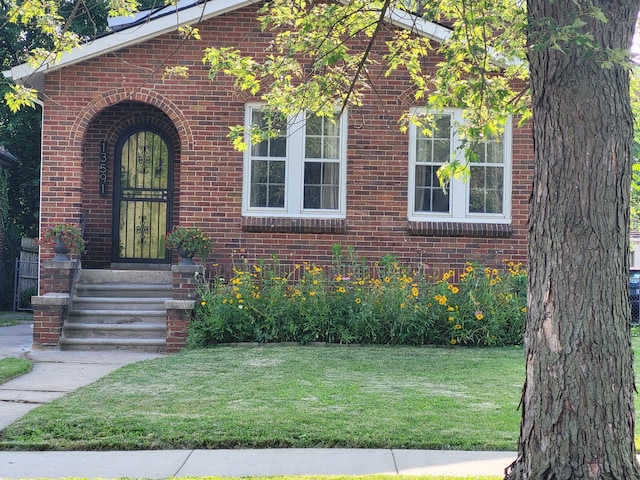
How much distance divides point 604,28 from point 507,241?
8.29 meters

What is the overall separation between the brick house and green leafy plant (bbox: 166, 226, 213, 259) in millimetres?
503

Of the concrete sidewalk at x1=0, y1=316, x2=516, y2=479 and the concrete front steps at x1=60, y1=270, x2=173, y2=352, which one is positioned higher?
the concrete front steps at x1=60, y1=270, x2=173, y2=352

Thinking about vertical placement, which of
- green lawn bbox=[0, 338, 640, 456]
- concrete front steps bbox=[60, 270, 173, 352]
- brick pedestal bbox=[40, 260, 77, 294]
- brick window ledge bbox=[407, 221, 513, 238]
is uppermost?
brick window ledge bbox=[407, 221, 513, 238]

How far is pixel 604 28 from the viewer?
4.15 meters

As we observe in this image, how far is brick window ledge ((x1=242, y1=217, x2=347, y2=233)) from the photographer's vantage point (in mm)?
12039

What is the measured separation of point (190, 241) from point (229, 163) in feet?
4.77

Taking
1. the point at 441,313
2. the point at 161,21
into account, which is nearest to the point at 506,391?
the point at 441,313

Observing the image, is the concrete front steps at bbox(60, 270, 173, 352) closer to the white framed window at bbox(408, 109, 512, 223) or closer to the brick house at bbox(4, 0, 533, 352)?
the brick house at bbox(4, 0, 533, 352)

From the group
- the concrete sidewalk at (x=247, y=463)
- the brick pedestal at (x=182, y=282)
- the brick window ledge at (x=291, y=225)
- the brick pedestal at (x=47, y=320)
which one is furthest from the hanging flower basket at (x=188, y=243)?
the concrete sidewalk at (x=247, y=463)

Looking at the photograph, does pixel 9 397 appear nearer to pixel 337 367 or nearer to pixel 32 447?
pixel 32 447

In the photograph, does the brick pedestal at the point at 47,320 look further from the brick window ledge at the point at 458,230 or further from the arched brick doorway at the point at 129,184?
the brick window ledge at the point at 458,230

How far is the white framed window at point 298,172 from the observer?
1223 centimetres

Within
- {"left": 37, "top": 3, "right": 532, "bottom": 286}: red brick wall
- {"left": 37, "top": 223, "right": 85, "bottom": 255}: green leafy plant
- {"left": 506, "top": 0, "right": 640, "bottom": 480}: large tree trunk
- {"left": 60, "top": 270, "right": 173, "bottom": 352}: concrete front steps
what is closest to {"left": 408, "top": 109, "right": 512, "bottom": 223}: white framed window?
{"left": 37, "top": 3, "right": 532, "bottom": 286}: red brick wall

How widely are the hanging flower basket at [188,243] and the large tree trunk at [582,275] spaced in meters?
7.86
